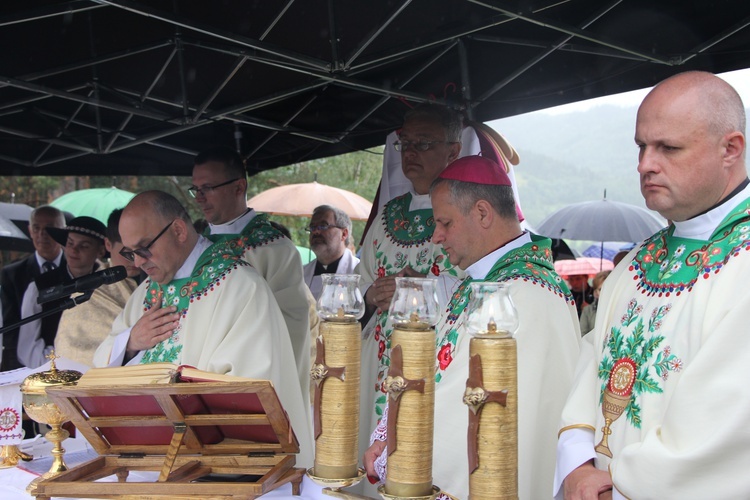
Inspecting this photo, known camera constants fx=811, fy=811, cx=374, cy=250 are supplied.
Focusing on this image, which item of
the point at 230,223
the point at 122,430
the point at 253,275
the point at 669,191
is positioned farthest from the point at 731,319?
the point at 230,223

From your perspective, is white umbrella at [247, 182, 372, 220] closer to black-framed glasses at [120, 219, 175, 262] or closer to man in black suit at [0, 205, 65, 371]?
man in black suit at [0, 205, 65, 371]

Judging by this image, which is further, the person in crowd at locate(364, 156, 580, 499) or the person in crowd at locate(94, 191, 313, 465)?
the person in crowd at locate(94, 191, 313, 465)

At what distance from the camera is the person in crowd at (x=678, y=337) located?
2.01 meters

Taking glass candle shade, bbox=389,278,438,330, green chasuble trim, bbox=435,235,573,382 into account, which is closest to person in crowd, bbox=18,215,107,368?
green chasuble trim, bbox=435,235,573,382

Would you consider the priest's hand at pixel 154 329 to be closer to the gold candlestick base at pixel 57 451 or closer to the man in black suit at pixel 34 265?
the gold candlestick base at pixel 57 451

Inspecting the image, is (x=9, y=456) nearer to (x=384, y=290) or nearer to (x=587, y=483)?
(x=384, y=290)

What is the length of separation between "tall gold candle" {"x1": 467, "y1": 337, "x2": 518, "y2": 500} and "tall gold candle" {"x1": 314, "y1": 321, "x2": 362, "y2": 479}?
39cm

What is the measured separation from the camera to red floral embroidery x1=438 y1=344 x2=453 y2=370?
307 cm

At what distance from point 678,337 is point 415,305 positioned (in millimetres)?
804

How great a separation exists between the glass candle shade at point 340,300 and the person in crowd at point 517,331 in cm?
57

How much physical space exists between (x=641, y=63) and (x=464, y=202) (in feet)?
6.17

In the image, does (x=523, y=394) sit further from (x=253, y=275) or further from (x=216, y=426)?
(x=253, y=275)

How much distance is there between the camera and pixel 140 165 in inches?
291

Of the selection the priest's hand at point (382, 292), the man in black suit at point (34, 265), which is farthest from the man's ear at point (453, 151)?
the man in black suit at point (34, 265)
